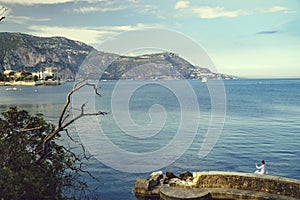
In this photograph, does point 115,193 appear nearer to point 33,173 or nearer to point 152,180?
point 152,180

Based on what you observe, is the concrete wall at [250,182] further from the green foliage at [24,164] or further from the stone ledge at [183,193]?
the green foliage at [24,164]

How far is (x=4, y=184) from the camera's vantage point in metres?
8.51

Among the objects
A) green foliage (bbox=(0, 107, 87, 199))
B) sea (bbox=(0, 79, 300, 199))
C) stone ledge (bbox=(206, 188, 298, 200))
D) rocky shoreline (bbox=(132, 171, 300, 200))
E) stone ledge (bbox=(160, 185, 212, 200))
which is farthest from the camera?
sea (bbox=(0, 79, 300, 199))

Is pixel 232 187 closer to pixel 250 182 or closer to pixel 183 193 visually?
pixel 250 182

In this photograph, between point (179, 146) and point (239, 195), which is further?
point (179, 146)

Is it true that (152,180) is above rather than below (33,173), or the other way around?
below

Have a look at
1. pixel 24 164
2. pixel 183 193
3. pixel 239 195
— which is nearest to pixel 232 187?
pixel 239 195

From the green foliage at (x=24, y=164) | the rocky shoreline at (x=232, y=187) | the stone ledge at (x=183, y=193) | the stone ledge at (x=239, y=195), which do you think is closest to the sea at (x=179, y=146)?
the green foliage at (x=24, y=164)

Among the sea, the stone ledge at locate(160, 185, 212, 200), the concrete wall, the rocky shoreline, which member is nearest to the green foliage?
the sea

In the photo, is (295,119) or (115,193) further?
(295,119)

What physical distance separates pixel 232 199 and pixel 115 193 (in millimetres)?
8000

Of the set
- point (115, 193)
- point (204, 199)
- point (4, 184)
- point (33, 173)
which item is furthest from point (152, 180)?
point (4, 184)

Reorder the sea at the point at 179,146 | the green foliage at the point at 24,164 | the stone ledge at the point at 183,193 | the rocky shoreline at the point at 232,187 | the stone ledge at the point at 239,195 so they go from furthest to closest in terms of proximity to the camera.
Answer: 1. the sea at the point at 179,146
2. the stone ledge at the point at 183,193
3. the rocky shoreline at the point at 232,187
4. the stone ledge at the point at 239,195
5. the green foliage at the point at 24,164

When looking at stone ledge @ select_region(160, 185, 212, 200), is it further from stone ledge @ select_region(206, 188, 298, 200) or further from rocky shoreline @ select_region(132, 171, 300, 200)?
stone ledge @ select_region(206, 188, 298, 200)
